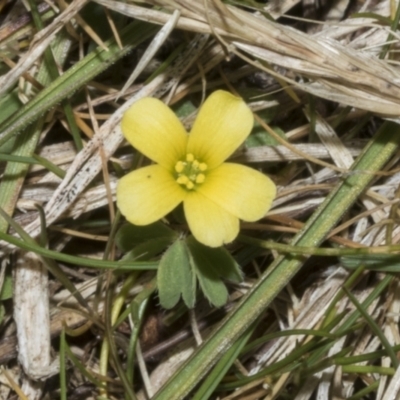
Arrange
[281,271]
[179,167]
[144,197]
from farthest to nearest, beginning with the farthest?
[281,271]
[179,167]
[144,197]

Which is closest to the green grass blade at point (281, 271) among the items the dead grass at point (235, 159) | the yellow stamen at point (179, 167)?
the dead grass at point (235, 159)

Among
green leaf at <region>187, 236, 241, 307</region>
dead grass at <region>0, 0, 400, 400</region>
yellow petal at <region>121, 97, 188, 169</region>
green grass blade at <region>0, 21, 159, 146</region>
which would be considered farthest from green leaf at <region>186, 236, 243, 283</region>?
green grass blade at <region>0, 21, 159, 146</region>

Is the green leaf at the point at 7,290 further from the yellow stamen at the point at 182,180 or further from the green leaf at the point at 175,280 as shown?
the yellow stamen at the point at 182,180

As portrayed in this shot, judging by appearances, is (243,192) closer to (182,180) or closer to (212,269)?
(182,180)

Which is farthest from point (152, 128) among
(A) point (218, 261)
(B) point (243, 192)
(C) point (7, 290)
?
(C) point (7, 290)

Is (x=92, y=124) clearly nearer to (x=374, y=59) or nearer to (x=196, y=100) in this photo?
(x=196, y=100)

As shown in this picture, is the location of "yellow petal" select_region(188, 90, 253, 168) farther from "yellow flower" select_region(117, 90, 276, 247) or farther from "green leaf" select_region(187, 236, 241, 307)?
"green leaf" select_region(187, 236, 241, 307)
